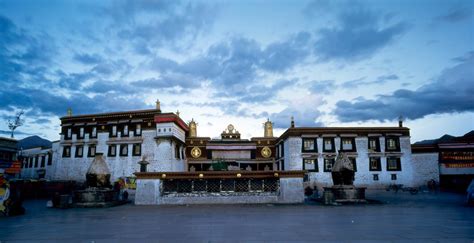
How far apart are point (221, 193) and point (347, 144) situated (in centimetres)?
2450

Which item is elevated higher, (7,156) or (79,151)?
(79,151)

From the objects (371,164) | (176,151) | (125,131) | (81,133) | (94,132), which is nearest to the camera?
(371,164)

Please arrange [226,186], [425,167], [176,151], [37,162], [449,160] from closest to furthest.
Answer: [226,186] < [449,160] < [425,167] < [176,151] < [37,162]

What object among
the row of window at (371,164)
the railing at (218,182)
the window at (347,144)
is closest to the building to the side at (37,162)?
the railing at (218,182)

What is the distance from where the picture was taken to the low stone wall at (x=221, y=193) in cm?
2230

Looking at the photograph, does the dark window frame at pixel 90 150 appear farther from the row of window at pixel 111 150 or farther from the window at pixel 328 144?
the window at pixel 328 144

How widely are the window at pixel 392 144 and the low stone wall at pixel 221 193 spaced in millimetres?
24103

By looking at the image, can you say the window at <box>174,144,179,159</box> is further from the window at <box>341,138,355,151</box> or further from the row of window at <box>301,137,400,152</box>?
the window at <box>341,138,355,151</box>

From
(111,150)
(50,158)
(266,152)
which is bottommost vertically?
(50,158)

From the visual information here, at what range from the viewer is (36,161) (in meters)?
54.6

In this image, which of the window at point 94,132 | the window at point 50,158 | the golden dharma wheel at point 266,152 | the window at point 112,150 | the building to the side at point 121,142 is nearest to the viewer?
the building to the side at point 121,142

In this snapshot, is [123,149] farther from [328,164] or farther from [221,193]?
[328,164]

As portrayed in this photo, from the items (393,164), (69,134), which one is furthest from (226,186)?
(69,134)

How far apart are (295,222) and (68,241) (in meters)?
8.44
